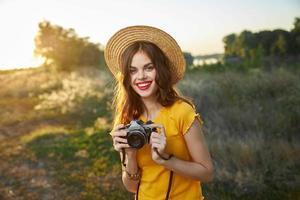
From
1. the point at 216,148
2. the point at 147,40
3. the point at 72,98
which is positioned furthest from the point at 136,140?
the point at 72,98

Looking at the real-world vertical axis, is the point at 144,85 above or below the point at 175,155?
above

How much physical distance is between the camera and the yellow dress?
0.35 ft

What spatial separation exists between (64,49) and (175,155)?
31.0 m

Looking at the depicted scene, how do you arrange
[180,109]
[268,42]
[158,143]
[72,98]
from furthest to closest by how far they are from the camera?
[268,42]
[72,98]
[180,109]
[158,143]

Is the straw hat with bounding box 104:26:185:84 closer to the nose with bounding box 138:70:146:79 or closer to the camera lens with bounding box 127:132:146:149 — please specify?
the nose with bounding box 138:70:146:79

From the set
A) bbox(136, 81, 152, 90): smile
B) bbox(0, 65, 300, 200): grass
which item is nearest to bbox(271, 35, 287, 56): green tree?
bbox(0, 65, 300, 200): grass

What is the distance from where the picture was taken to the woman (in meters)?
2.07

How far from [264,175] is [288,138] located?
1355 millimetres

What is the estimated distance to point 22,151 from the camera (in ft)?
27.5

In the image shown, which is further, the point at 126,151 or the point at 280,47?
the point at 280,47

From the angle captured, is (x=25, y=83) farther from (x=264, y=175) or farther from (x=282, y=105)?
(x=264, y=175)

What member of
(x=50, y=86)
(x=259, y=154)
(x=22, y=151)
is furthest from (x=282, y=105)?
(x=50, y=86)

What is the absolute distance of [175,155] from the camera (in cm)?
213

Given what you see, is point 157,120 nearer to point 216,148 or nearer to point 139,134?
point 139,134
